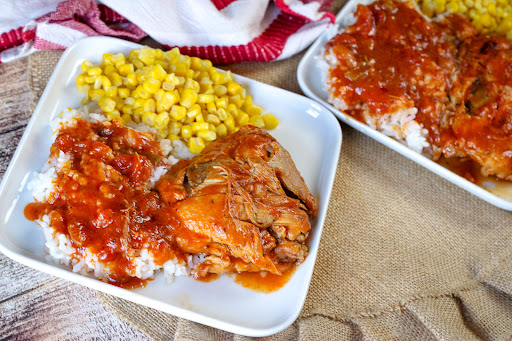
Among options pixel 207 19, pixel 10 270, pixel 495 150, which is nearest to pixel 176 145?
pixel 207 19

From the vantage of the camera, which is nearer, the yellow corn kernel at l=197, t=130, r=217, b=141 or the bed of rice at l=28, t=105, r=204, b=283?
the bed of rice at l=28, t=105, r=204, b=283

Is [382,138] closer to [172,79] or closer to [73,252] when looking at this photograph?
[172,79]

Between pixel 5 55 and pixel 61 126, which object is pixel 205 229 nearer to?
pixel 61 126

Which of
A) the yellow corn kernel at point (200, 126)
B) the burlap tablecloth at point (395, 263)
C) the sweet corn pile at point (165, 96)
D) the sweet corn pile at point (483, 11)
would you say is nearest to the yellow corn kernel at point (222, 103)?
the sweet corn pile at point (165, 96)

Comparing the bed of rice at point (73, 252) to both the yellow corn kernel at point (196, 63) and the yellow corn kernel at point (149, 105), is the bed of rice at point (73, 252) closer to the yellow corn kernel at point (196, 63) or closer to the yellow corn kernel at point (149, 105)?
the yellow corn kernel at point (149, 105)

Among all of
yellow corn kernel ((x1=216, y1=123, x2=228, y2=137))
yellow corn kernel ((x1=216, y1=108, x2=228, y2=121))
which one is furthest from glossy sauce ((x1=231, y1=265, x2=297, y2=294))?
yellow corn kernel ((x1=216, y1=108, x2=228, y2=121))

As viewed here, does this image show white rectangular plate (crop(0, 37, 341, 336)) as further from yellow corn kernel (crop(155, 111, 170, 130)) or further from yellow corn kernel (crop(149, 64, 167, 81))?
yellow corn kernel (crop(155, 111, 170, 130))
